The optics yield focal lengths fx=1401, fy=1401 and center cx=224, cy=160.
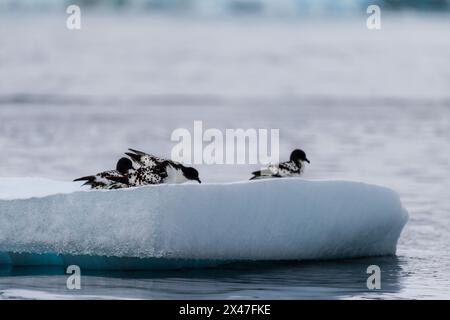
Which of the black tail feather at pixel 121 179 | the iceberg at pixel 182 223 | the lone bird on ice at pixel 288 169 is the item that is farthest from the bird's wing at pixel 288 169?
the black tail feather at pixel 121 179

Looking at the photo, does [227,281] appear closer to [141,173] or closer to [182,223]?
[182,223]

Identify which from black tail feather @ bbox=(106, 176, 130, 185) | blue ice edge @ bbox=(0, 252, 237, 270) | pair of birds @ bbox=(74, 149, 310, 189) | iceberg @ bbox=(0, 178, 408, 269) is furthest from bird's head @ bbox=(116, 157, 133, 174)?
blue ice edge @ bbox=(0, 252, 237, 270)

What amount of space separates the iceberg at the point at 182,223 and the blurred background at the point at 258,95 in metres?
1.03

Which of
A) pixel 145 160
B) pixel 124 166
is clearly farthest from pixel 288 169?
pixel 124 166

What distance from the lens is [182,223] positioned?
12.8 meters

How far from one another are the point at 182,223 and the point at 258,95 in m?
36.6

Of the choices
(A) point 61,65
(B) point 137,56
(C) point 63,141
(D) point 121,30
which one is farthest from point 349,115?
(D) point 121,30

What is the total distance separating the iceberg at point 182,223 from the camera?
41.8ft

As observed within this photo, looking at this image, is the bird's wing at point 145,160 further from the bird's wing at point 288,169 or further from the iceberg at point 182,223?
the bird's wing at point 288,169

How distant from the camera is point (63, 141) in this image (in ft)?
101

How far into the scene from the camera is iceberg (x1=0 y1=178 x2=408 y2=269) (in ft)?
41.8

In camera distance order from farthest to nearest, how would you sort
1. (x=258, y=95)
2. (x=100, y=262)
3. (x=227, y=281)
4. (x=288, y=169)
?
(x=258, y=95) → (x=288, y=169) → (x=100, y=262) → (x=227, y=281)

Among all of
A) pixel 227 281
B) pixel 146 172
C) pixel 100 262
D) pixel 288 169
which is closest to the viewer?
pixel 227 281

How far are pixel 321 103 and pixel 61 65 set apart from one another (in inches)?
818
